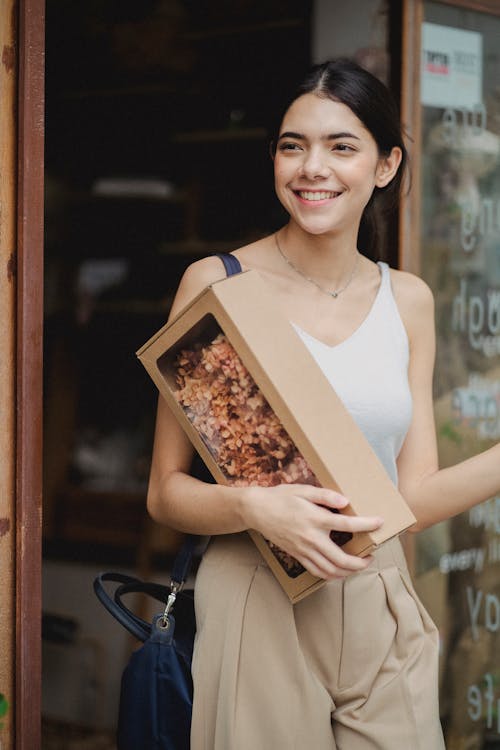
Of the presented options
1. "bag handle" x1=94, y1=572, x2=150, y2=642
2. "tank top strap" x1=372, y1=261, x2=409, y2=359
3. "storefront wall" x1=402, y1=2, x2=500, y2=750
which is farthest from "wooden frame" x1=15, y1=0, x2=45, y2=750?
"storefront wall" x1=402, y1=2, x2=500, y2=750

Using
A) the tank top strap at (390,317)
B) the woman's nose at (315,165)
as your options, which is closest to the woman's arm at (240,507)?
the woman's nose at (315,165)

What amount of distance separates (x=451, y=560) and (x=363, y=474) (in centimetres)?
161

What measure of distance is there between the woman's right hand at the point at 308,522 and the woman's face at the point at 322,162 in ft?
1.76

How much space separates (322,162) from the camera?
1854 mm

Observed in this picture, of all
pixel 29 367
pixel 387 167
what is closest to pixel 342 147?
pixel 387 167

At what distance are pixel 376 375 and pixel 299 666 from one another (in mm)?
508

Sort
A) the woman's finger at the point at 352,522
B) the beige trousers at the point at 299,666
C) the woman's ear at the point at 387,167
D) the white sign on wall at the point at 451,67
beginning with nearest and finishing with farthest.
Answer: the woman's finger at the point at 352,522, the beige trousers at the point at 299,666, the woman's ear at the point at 387,167, the white sign on wall at the point at 451,67

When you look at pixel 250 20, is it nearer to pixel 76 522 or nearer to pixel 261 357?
pixel 76 522

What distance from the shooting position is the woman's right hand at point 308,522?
1.53 m

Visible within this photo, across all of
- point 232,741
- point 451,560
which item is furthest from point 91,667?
point 232,741

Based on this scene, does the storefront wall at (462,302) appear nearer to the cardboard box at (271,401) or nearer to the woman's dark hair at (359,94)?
the woman's dark hair at (359,94)

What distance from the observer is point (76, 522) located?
13.6 feet

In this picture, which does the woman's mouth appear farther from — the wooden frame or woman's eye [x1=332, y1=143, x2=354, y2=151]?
the wooden frame

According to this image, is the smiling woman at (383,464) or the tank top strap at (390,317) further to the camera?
the tank top strap at (390,317)
